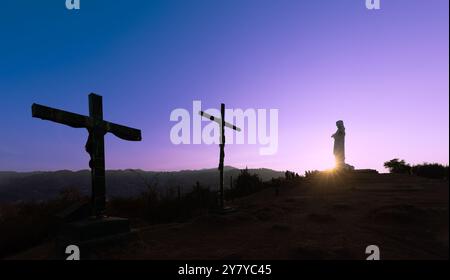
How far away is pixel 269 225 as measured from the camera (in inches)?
355

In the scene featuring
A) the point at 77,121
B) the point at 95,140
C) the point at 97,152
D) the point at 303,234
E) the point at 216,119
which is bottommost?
the point at 303,234

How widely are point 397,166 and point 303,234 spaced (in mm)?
23065

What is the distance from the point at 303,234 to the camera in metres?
7.81

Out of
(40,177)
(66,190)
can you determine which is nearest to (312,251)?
(66,190)

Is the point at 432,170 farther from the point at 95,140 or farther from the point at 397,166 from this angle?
the point at 95,140

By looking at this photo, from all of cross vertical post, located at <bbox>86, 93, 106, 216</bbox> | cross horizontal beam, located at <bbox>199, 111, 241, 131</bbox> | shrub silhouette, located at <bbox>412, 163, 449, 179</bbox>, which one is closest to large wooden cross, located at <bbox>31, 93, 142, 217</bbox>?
cross vertical post, located at <bbox>86, 93, 106, 216</bbox>

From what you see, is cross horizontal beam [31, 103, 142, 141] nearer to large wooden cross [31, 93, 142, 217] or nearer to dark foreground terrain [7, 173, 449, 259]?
large wooden cross [31, 93, 142, 217]

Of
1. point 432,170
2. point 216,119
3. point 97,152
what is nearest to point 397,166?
point 432,170

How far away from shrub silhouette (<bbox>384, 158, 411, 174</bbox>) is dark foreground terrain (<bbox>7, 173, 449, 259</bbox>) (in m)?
14.7

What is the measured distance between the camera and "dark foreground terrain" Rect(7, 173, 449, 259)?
608 centimetres

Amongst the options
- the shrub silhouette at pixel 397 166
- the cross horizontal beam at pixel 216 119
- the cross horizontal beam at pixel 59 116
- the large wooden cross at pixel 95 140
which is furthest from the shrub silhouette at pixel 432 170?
the cross horizontal beam at pixel 59 116

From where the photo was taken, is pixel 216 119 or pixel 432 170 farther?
pixel 432 170
